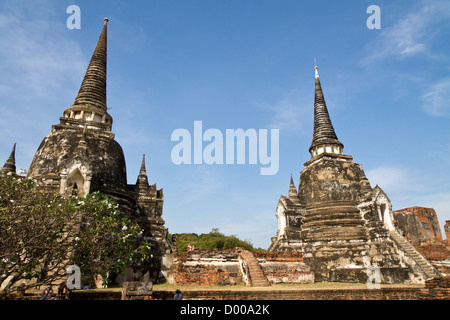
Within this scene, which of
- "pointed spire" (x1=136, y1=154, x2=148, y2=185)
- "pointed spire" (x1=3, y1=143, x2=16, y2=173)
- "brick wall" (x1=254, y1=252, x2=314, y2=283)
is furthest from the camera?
"pointed spire" (x1=136, y1=154, x2=148, y2=185)

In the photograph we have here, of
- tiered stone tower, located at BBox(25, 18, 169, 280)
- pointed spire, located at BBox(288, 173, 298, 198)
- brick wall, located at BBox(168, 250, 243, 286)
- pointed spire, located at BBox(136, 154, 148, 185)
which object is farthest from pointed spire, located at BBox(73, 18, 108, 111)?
pointed spire, located at BBox(288, 173, 298, 198)

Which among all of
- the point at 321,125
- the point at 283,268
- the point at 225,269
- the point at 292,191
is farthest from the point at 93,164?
the point at 321,125

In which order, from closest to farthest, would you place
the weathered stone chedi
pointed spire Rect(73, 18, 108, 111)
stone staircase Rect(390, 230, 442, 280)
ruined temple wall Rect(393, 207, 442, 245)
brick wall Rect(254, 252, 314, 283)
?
stone staircase Rect(390, 230, 442, 280) < brick wall Rect(254, 252, 314, 283) < the weathered stone chedi < pointed spire Rect(73, 18, 108, 111) < ruined temple wall Rect(393, 207, 442, 245)

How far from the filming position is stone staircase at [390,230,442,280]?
15685 millimetres

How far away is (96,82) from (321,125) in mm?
18245

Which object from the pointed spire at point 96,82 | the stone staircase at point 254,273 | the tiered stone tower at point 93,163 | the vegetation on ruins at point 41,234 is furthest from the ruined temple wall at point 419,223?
the vegetation on ruins at point 41,234

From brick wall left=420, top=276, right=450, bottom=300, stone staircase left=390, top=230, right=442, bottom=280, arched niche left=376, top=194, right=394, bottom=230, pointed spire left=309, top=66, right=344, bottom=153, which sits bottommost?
brick wall left=420, top=276, right=450, bottom=300

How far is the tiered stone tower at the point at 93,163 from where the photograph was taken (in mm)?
14898

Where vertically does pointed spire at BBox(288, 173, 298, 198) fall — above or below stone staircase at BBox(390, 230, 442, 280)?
above

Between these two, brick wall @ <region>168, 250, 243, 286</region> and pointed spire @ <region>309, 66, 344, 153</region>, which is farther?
pointed spire @ <region>309, 66, 344, 153</region>

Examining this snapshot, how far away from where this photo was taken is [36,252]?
27.2ft

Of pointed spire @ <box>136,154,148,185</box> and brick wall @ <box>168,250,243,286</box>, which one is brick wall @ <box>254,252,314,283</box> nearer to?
brick wall @ <box>168,250,243,286</box>

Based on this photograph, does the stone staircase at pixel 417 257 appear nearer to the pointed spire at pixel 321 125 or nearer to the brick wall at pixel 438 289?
the brick wall at pixel 438 289

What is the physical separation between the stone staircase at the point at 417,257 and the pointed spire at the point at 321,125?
8.33m
